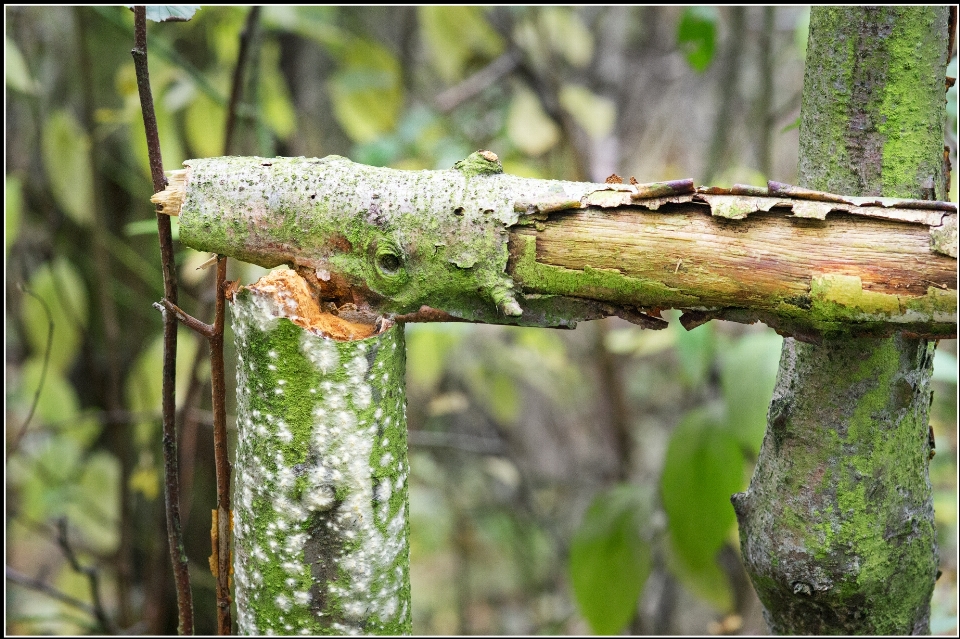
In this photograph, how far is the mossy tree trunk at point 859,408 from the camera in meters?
0.61

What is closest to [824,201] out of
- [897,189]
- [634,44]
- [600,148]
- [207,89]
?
[897,189]

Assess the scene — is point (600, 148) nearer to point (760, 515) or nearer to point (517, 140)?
point (517, 140)

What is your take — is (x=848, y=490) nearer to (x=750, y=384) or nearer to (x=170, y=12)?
(x=750, y=384)

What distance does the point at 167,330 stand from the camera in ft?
2.13

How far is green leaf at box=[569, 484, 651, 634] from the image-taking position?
4.43ft

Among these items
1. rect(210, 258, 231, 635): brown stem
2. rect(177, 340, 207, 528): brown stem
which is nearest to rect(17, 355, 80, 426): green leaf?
rect(177, 340, 207, 528): brown stem

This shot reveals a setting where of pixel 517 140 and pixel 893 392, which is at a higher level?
pixel 517 140

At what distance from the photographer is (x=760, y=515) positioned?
0.68 metres

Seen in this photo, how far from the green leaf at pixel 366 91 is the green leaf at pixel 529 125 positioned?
277 millimetres

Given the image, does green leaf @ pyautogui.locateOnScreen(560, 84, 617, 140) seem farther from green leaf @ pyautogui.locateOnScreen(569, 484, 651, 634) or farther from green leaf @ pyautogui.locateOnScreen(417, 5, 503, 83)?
green leaf @ pyautogui.locateOnScreen(569, 484, 651, 634)

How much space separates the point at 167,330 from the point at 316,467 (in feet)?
0.67

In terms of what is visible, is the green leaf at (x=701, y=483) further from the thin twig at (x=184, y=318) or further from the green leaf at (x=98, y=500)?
the green leaf at (x=98, y=500)

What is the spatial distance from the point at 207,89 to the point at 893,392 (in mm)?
1087

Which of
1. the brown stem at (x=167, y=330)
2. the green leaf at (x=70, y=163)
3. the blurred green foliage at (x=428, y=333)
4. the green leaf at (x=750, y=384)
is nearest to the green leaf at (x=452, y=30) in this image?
the blurred green foliage at (x=428, y=333)
